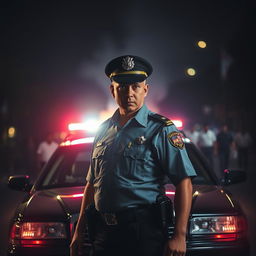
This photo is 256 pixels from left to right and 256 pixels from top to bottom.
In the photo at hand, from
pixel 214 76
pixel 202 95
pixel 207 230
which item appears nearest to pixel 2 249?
pixel 207 230

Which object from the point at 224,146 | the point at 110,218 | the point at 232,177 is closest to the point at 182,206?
the point at 110,218

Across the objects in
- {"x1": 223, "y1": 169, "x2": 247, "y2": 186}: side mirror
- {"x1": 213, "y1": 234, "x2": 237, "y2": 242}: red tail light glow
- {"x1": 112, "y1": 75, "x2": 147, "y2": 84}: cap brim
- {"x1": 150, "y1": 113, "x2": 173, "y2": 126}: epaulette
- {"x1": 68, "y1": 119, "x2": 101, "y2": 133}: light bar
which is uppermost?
{"x1": 68, "y1": 119, "x2": 101, "y2": 133}: light bar

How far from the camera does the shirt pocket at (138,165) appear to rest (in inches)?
125

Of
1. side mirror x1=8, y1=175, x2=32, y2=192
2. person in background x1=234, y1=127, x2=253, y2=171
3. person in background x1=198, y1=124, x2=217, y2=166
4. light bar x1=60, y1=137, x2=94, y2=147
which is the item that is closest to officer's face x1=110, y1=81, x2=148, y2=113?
side mirror x1=8, y1=175, x2=32, y2=192

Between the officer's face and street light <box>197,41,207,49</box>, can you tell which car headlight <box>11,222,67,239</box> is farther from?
street light <box>197,41,207,49</box>

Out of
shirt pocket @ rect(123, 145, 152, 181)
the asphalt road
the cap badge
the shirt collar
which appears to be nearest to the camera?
shirt pocket @ rect(123, 145, 152, 181)

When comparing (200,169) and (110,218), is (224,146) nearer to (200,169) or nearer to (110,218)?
(200,169)

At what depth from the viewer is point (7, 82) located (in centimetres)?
3878

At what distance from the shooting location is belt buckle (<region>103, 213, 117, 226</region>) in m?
3.21

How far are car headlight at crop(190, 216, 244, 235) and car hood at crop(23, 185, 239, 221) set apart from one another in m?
0.04

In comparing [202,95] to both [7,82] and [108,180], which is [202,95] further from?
[108,180]

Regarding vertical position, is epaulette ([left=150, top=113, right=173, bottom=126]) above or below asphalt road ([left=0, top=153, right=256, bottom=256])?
above

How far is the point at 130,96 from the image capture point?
130 inches

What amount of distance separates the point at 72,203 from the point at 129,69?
1.38m
